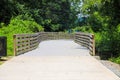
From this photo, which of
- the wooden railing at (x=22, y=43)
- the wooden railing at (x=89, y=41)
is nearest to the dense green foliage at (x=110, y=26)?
the wooden railing at (x=89, y=41)

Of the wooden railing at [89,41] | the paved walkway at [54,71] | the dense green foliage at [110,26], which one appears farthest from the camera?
the dense green foliage at [110,26]

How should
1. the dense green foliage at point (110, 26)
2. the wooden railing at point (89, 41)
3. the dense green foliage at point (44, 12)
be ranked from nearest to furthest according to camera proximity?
the wooden railing at point (89, 41) < the dense green foliage at point (110, 26) < the dense green foliage at point (44, 12)

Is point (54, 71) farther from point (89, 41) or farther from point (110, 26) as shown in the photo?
point (110, 26)

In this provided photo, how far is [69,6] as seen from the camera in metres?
68.9

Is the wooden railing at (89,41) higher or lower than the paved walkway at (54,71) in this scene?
higher

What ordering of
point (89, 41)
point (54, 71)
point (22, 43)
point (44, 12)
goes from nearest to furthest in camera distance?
point (54, 71)
point (22, 43)
point (89, 41)
point (44, 12)

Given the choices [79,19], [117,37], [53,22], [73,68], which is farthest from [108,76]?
[79,19]

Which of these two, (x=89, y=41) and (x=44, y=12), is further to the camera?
(x=44, y=12)

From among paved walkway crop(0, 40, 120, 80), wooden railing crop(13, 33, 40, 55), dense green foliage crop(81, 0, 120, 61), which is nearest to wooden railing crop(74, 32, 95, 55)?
dense green foliage crop(81, 0, 120, 61)

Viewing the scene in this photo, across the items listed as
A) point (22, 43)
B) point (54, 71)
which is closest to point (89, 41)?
point (22, 43)

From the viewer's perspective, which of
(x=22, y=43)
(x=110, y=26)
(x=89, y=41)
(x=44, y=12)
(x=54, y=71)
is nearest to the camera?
(x=54, y=71)

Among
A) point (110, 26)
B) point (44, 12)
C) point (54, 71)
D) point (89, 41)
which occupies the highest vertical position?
point (44, 12)

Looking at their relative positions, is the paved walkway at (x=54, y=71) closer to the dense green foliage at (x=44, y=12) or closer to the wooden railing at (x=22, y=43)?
the wooden railing at (x=22, y=43)

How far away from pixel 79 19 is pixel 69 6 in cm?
293
